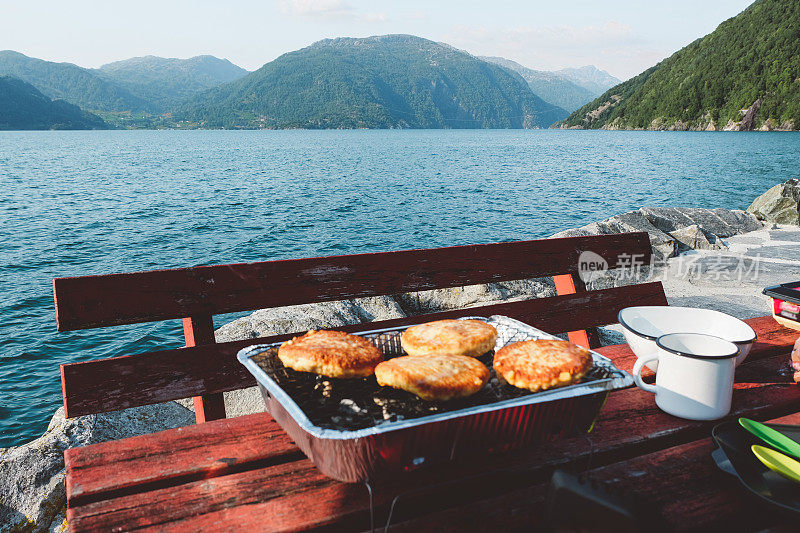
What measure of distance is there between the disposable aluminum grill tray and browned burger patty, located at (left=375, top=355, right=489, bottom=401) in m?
0.03

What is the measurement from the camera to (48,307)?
51.2 feet

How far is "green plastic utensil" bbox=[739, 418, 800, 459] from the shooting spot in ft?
4.73

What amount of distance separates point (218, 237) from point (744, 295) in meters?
22.0

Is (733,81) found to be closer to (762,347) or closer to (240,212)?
(240,212)

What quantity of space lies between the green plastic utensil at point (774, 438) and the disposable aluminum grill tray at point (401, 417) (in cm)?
44

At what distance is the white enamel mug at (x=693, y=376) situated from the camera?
5.57 ft

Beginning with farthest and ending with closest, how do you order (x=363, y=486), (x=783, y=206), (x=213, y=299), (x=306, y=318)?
(x=783, y=206) < (x=306, y=318) < (x=213, y=299) < (x=363, y=486)

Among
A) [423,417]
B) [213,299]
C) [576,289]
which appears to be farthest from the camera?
[576,289]

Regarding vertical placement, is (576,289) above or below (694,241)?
above

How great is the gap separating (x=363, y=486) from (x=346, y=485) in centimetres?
5

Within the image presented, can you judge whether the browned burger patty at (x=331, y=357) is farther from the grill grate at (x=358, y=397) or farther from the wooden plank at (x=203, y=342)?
the wooden plank at (x=203, y=342)

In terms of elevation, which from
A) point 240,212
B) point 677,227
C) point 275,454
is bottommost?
point 240,212

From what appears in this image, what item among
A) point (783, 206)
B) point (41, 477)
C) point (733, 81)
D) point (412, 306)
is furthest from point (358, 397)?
point (733, 81)

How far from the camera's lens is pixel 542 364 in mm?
1476
